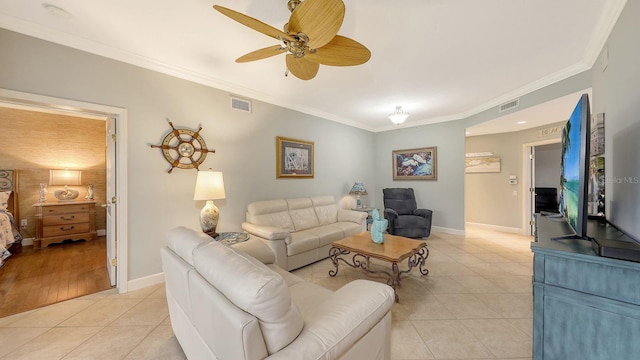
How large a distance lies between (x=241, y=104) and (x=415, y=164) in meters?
4.04

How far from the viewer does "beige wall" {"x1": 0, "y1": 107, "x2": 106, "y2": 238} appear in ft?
12.8

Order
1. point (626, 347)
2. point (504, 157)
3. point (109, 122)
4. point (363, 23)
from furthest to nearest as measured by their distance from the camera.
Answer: point (504, 157)
point (109, 122)
point (363, 23)
point (626, 347)

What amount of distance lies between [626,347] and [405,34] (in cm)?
243

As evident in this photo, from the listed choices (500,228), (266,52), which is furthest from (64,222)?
(500,228)

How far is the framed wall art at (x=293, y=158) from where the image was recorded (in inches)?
152

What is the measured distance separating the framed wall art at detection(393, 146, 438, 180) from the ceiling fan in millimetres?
3956

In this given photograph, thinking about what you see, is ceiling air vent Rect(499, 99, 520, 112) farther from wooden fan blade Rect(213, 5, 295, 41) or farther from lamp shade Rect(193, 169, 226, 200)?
lamp shade Rect(193, 169, 226, 200)

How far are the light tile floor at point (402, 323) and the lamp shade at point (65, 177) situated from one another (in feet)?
11.1

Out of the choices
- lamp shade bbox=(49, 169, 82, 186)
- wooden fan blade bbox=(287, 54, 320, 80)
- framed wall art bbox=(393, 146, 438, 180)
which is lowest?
lamp shade bbox=(49, 169, 82, 186)

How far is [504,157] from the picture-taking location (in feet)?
16.8

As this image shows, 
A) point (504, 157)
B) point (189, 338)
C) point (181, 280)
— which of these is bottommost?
point (189, 338)

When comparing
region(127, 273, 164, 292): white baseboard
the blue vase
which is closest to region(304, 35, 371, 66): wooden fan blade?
the blue vase

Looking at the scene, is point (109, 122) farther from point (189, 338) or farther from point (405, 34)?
point (405, 34)

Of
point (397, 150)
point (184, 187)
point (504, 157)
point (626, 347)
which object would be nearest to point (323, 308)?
point (626, 347)
